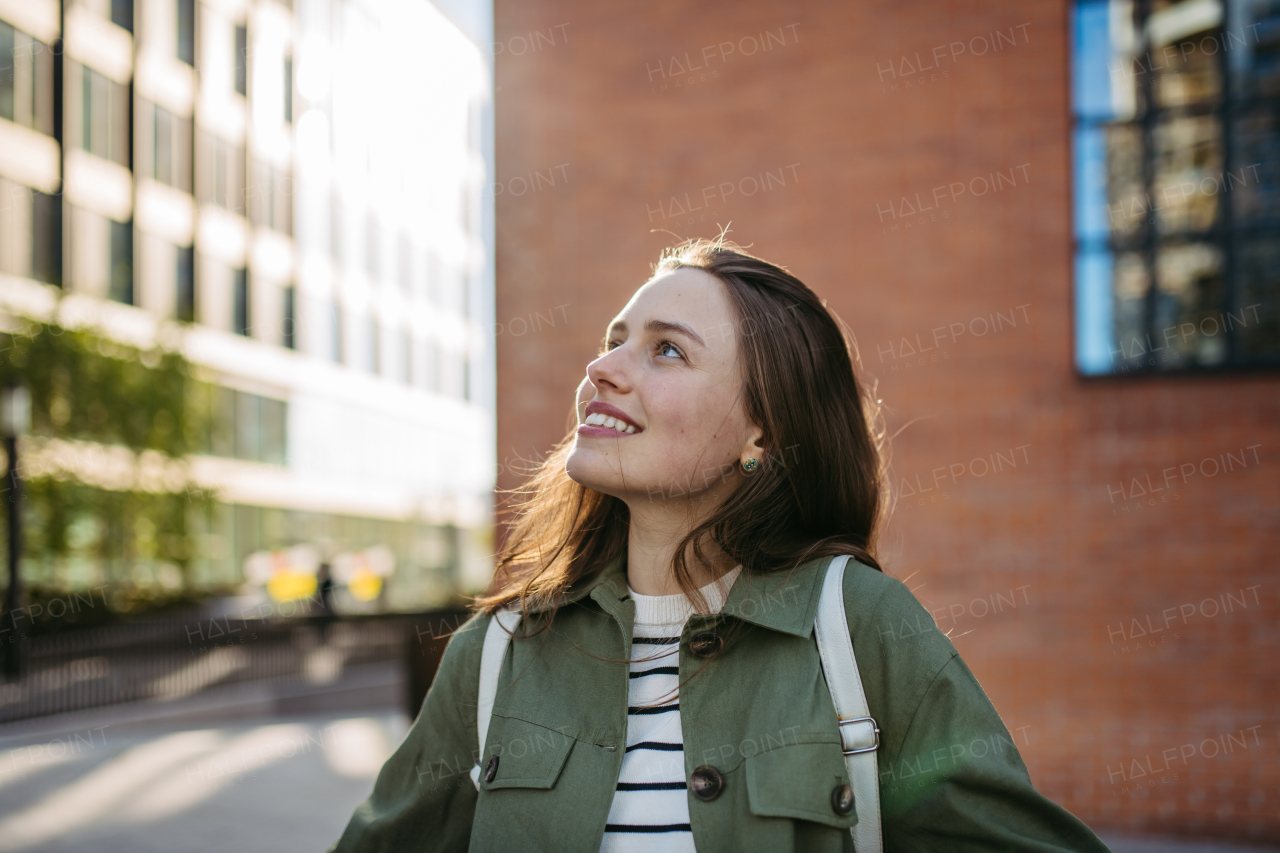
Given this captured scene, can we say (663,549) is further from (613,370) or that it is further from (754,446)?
(613,370)

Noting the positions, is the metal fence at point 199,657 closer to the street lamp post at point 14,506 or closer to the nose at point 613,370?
the street lamp post at point 14,506

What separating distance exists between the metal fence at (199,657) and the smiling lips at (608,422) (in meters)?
6.51

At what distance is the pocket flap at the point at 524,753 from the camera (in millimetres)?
1991

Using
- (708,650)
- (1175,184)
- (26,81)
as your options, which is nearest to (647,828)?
(708,650)

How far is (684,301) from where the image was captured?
2.27 metres

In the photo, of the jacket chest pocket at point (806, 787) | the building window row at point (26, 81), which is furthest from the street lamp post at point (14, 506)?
the building window row at point (26, 81)

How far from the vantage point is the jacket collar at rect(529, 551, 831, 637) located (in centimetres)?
199

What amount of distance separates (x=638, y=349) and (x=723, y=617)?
25.0 inches

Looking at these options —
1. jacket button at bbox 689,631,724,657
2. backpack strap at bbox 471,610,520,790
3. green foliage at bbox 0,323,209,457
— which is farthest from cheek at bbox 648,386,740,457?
green foliage at bbox 0,323,209,457

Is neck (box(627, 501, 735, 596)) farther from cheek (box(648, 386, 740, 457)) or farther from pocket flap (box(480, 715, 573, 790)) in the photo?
pocket flap (box(480, 715, 573, 790))

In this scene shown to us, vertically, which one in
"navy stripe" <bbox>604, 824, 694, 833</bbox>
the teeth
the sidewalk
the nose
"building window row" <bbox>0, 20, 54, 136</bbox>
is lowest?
the sidewalk

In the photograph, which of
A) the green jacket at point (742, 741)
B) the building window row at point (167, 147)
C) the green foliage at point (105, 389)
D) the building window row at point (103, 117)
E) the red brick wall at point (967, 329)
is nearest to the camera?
the green jacket at point (742, 741)

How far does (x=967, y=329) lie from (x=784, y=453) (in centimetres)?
492

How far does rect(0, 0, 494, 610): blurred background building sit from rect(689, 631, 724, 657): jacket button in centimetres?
1439
